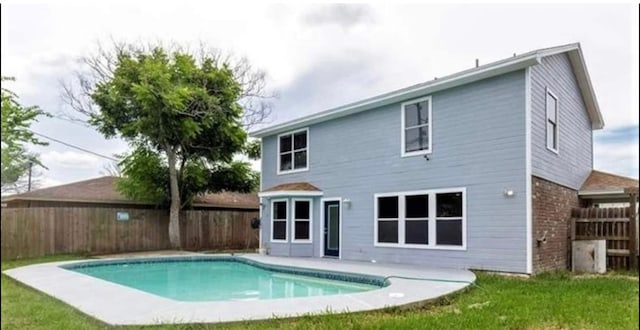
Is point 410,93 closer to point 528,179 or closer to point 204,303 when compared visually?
point 528,179

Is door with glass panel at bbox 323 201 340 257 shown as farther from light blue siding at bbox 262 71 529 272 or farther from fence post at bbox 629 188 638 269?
fence post at bbox 629 188 638 269

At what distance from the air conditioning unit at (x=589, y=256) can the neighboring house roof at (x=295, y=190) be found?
7059 millimetres

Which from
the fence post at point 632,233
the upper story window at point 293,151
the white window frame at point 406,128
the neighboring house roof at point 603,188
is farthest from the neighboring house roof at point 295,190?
the fence post at point 632,233

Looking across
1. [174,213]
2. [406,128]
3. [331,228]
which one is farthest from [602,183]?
[174,213]

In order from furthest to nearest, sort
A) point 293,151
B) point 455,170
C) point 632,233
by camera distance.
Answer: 1. point 293,151
2. point 455,170
3. point 632,233

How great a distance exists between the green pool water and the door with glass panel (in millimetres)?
2484

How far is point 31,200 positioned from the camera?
324 cm

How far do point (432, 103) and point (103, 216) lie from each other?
11.8m

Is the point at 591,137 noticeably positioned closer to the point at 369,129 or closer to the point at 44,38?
the point at 369,129

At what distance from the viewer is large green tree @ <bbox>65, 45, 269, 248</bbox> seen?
16719mm

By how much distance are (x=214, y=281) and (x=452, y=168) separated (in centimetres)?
613

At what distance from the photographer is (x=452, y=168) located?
38.1ft

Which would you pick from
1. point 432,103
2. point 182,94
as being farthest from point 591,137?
point 182,94

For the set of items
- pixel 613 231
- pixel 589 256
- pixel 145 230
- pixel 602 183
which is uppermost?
pixel 602 183
